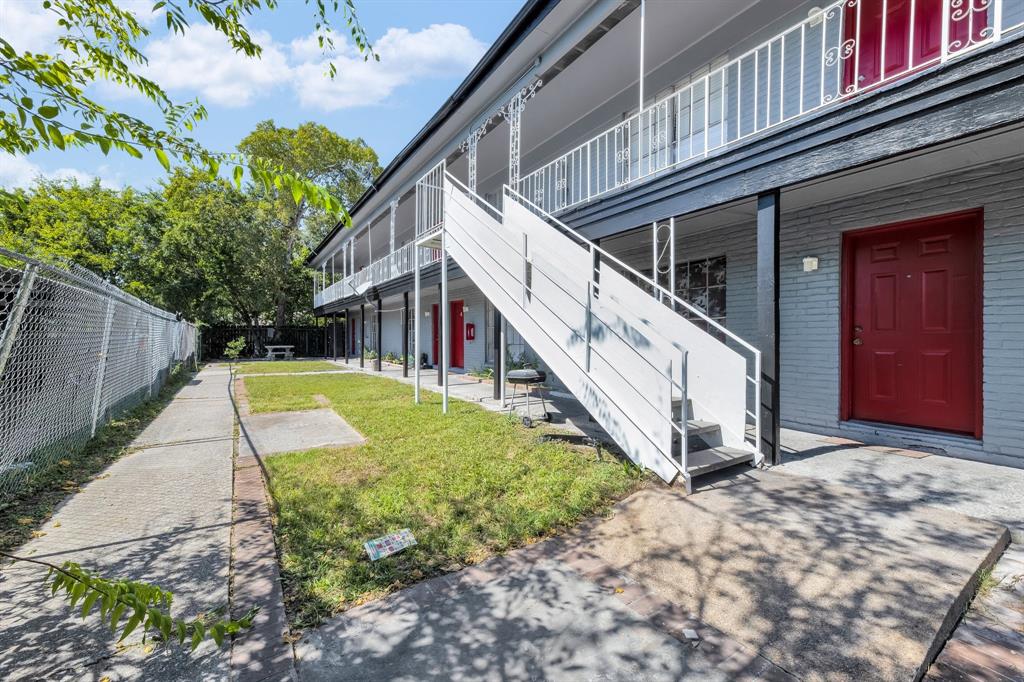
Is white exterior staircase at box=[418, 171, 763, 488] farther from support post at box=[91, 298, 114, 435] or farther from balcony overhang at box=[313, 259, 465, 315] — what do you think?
support post at box=[91, 298, 114, 435]

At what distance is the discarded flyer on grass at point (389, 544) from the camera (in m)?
2.78

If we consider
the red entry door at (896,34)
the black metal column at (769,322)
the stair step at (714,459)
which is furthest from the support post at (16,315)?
the red entry door at (896,34)

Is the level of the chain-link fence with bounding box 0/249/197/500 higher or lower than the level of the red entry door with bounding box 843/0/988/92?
lower

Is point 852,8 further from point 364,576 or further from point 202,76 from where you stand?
point 364,576

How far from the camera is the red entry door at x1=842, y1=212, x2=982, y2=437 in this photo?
4.57 meters

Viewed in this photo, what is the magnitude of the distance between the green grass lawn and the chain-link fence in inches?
74.7

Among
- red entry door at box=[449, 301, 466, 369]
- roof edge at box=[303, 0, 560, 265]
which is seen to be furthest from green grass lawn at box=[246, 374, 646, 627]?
red entry door at box=[449, 301, 466, 369]

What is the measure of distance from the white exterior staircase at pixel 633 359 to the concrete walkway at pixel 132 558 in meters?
3.16

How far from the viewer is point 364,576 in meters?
2.59

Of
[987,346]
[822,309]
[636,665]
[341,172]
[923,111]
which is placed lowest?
→ [636,665]

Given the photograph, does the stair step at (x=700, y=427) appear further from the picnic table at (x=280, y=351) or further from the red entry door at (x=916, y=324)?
the picnic table at (x=280, y=351)

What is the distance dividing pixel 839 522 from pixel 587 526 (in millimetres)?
1684

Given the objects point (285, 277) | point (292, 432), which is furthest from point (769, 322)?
point (285, 277)

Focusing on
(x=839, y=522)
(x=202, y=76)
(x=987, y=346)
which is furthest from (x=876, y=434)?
(x=202, y=76)
